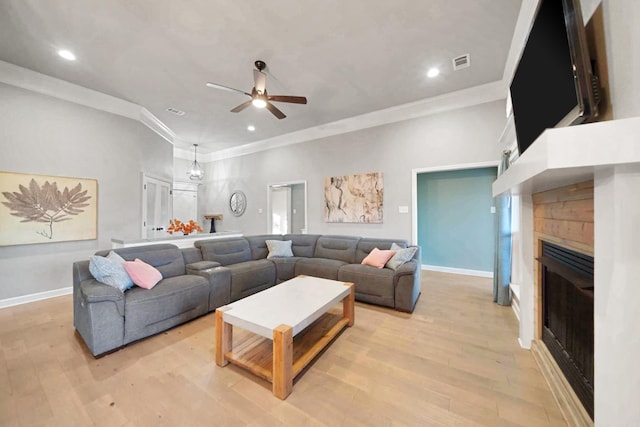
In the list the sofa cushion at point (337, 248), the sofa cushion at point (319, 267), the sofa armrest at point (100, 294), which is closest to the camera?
the sofa armrest at point (100, 294)

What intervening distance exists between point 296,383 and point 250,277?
179 centimetres

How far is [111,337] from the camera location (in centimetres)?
195

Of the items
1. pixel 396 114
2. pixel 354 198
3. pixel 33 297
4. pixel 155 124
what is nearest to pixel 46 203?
pixel 33 297

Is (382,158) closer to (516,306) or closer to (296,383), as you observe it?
(516,306)

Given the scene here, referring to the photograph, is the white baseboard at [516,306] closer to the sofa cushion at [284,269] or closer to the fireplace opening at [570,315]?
the fireplace opening at [570,315]

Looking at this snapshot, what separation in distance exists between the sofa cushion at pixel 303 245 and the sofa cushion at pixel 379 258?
46.7 inches

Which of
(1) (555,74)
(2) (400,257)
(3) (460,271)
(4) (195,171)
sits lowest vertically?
(3) (460,271)

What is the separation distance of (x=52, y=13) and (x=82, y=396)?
11.4ft

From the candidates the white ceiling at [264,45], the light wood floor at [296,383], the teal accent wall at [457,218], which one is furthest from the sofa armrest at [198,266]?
the teal accent wall at [457,218]

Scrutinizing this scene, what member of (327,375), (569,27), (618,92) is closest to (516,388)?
(327,375)

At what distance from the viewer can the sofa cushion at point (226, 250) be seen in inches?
131

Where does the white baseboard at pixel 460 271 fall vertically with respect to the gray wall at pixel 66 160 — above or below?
below

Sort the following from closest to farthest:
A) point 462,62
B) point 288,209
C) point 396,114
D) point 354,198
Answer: point 462,62 → point 396,114 → point 354,198 → point 288,209

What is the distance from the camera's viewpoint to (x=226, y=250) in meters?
3.50
